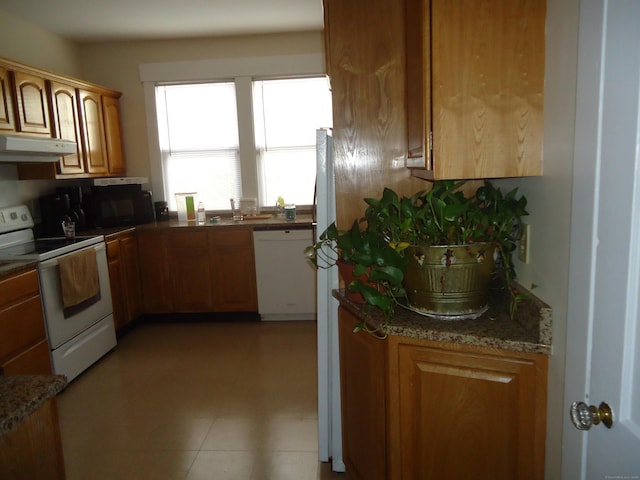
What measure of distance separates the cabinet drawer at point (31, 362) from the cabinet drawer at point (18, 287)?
12.3 inches

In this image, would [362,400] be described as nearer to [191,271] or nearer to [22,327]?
[22,327]

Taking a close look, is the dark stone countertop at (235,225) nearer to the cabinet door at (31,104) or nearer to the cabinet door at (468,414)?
the cabinet door at (31,104)

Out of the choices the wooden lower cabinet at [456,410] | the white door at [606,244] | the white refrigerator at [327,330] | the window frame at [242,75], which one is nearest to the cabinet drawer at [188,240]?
the window frame at [242,75]

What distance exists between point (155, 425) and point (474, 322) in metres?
1.94

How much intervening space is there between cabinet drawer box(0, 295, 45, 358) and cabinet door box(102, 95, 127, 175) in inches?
73.8

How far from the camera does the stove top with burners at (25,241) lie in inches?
112

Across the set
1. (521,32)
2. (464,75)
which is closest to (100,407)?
(464,75)

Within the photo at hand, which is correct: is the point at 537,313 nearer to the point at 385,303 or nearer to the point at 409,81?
the point at 385,303

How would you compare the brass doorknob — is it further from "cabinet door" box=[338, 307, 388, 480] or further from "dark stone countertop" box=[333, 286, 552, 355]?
"cabinet door" box=[338, 307, 388, 480]

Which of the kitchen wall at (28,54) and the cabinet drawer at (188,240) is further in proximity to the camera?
the cabinet drawer at (188,240)

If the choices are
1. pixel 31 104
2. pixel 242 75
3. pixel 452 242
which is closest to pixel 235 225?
pixel 242 75

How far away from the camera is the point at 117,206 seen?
406 cm

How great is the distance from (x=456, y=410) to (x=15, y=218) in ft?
11.0

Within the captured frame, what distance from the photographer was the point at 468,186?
179cm
